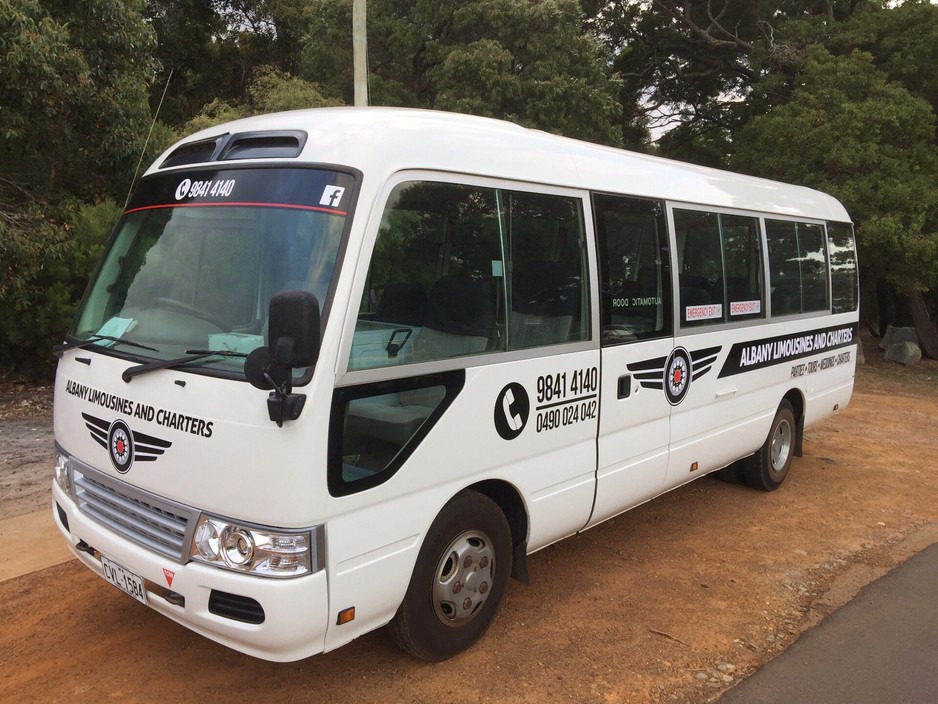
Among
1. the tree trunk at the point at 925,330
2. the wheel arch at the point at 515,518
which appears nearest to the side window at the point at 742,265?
the wheel arch at the point at 515,518

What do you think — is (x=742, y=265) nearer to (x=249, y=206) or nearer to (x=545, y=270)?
(x=545, y=270)

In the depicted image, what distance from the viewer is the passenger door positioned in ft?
14.0

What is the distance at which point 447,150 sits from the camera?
3381 mm

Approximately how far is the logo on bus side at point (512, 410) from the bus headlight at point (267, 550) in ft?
3.71

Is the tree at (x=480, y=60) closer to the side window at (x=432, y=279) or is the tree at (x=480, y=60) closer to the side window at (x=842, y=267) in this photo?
the side window at (x=842, y=267)

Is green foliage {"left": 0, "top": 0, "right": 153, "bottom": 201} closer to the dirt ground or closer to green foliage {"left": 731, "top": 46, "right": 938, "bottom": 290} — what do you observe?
the dirt ground

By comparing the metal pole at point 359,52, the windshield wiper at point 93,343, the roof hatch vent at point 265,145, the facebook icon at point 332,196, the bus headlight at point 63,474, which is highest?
the metal pole at point 359,52

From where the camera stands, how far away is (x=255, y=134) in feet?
11.0

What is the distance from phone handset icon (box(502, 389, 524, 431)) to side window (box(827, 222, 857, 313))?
4.82 m

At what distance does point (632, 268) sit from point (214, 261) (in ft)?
8.21

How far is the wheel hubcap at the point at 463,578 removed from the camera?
343cm

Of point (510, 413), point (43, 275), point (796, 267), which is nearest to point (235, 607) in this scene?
point (510, 413)

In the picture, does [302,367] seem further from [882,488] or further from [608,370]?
[882,488]

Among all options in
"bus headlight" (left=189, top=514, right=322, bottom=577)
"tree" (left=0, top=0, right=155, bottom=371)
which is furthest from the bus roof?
"tree" (left=0, top=0, right=155, bottom=371)
